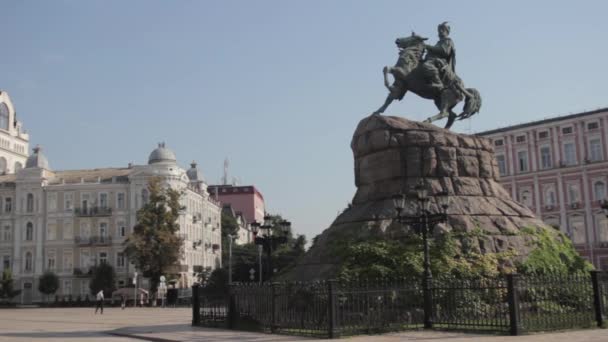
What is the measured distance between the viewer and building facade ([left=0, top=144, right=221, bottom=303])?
62219 millimetres

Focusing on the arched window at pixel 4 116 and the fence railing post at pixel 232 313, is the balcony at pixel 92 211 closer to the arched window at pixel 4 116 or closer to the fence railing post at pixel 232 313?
the arched window at pixel 4 116

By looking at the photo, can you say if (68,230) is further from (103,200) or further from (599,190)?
(599,190)

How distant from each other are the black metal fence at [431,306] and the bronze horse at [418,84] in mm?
7198

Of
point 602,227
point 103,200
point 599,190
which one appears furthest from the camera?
point 103,200

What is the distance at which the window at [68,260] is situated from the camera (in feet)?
205

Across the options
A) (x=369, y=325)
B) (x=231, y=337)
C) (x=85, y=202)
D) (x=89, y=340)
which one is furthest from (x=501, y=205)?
(x=85, y=202)

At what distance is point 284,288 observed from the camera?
16.9 metres

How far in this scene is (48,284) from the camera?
59750 millimetres

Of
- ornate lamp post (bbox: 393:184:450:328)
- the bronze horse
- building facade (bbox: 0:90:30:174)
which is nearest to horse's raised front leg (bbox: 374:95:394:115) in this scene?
the bronze horse

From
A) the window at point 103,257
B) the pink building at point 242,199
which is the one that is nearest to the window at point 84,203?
the window at point 103,257

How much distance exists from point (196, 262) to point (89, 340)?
52682 mm

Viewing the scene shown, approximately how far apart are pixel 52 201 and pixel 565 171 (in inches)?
1738

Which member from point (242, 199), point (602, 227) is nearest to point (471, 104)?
point (602, 227)

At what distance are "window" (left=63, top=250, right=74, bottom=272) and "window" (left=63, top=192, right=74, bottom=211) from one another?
390cm
